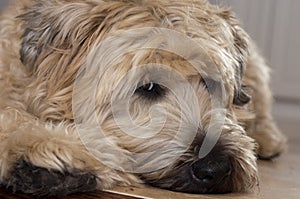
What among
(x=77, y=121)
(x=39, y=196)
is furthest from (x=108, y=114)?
(x=39, y=196)

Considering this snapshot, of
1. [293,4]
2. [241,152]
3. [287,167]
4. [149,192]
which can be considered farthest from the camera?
[293,4]

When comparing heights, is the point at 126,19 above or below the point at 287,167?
above

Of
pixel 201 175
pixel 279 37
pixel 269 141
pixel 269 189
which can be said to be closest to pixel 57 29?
pixel 201 175

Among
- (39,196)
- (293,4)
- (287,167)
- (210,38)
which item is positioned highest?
(210,38)

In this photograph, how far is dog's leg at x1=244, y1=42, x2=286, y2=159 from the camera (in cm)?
227

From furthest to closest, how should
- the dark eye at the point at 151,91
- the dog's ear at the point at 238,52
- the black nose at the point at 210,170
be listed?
the dog's ear at the point at 238,52, the dark eye at the point at 151,91, the black nose at the point at 210,170

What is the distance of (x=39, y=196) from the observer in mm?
1366

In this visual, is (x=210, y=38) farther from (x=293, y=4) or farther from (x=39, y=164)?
(x=293, y=4)

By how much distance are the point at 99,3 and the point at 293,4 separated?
5.15 ft

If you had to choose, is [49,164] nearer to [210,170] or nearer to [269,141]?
[210,170]

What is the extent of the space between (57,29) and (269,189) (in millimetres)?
658

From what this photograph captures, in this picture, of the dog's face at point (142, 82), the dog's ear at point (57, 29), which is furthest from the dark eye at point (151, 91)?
the dog's ear at point (57, 29)

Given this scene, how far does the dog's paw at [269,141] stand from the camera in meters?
2.26

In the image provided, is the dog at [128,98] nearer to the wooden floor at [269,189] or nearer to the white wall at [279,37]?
the wooden floor at [269,189]
